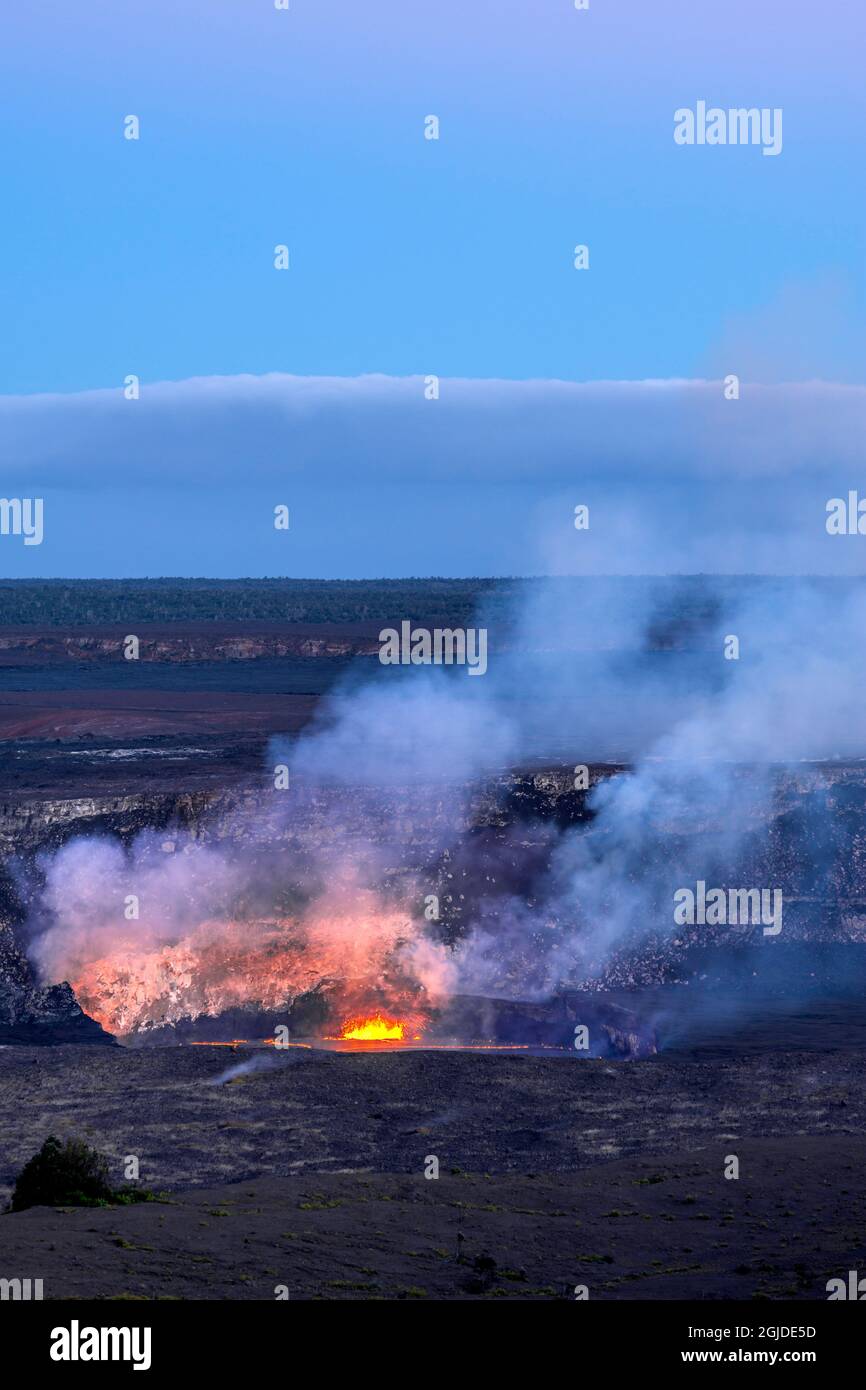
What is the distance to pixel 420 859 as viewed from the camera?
40.9m

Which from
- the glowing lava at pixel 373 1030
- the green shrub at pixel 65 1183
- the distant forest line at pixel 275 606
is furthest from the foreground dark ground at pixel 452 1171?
the distant forest line at pixel 275 606

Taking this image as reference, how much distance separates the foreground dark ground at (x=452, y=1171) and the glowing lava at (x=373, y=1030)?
3576mm

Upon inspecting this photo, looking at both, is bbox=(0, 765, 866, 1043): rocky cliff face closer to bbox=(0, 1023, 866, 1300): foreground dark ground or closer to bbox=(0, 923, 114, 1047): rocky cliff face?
bbox=(0, 923, 114, 1047): rocky cliff face

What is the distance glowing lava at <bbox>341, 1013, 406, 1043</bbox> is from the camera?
1362 inches

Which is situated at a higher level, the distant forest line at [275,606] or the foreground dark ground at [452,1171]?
the distant forest line at [275,606]

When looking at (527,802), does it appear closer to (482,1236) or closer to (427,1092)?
(427,1092)

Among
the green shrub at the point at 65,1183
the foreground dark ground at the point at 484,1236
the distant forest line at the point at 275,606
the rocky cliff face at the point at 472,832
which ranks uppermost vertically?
the distant forest line at the point at 275,606

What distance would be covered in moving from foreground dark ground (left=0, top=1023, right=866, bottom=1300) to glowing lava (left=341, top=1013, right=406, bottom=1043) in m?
3.58

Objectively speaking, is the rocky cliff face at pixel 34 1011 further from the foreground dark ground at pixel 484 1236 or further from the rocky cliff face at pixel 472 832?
the foreground dark ground at pixel 484 1236

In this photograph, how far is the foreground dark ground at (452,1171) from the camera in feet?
65.4

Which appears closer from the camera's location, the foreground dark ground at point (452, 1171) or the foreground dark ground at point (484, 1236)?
the foreground dark ground at point (484, 1236)

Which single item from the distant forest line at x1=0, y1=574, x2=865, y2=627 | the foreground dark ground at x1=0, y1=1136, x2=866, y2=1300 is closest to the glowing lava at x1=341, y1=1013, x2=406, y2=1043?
the foreground dark ground at x1=0, y1=1136, x2=866, y2=1300

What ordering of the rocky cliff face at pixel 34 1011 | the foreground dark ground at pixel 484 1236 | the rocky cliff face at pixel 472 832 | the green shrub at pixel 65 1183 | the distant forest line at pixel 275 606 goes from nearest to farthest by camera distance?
the foreground dark ground at pixel 484 1236 < the green shrub at pixel 65 1183 < the rocky cliff face at pixel 34 1011 < the rocky cliff face at pixel 472 832 < the distant forest line at pixel 275 606

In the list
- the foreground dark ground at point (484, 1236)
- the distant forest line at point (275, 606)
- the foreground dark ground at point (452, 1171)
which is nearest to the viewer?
the foreground dark ground at point (484, 1236)
